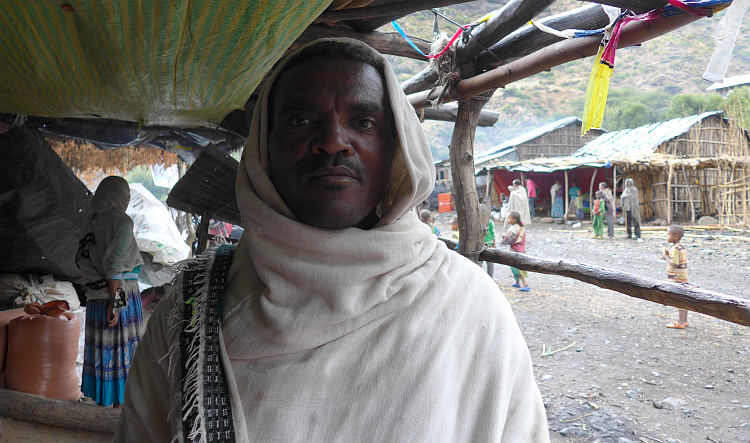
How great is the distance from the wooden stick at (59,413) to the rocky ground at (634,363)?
362cm

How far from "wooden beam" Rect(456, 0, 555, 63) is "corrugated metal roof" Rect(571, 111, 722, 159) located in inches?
725

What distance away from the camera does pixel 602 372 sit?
17.0ft

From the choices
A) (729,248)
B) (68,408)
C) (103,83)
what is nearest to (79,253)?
(68,408)

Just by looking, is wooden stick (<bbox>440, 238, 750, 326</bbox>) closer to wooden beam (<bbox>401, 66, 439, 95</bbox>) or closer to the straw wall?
wooden beam (<bbox>401, 66, 439, 95</bbox>)

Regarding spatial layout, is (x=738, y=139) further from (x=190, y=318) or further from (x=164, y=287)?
(x=190, y=318)

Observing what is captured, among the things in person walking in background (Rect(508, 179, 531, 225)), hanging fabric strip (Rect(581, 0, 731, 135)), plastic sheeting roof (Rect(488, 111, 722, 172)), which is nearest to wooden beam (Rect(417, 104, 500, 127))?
hanging fabric strip (Rect(581, 0, 731, 135))

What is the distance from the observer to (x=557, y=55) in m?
2.54

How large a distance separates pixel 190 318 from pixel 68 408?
3310 millimetres

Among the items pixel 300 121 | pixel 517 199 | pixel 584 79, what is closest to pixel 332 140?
pixel 300 121

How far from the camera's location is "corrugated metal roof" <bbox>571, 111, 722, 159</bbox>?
20.0 meters

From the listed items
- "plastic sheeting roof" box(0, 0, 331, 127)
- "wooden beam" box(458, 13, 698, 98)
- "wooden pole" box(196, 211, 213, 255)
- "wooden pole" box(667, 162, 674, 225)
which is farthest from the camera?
"wooden pole" box(667, 162, 674, 225)

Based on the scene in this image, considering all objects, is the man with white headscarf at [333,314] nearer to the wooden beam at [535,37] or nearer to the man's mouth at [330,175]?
the man's mouth at [330,175]

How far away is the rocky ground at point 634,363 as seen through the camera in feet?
13.1

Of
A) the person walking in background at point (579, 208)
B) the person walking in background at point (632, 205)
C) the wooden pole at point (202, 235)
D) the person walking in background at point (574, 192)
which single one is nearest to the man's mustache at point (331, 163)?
the wooden pole at point (202, 235)
